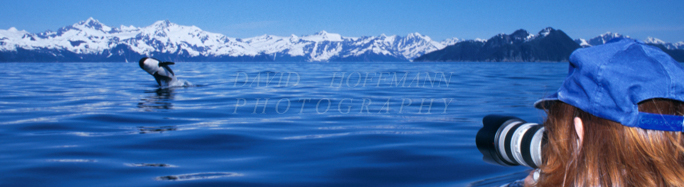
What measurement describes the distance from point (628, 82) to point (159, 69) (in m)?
21.7

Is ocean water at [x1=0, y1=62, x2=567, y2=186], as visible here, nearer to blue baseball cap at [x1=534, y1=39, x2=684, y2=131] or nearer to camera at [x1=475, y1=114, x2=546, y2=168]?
camera at [x1=475, y1=114, x2=546, y2=168]

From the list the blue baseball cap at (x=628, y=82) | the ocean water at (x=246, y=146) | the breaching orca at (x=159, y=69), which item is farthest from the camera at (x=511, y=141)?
the breaching orca at (x=159, y=69)

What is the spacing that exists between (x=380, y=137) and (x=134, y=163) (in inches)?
149

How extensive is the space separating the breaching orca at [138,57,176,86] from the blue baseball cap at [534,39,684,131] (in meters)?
20.8

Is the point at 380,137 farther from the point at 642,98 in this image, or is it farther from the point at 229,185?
the point at 642,98

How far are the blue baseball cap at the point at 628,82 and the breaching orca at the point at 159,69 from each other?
20.8m

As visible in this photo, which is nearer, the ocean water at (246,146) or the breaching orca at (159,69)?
the ocean water at (246,146)

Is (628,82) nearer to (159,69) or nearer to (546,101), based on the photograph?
(546,101)

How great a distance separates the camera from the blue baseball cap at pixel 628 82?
149 centimetres

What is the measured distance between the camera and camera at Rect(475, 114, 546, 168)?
2072 millimetres

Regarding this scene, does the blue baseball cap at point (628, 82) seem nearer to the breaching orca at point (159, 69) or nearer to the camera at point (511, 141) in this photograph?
the camera at point (511, 141)

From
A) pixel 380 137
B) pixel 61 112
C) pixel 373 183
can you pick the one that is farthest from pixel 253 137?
pixel 61 112

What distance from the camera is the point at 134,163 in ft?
18.7

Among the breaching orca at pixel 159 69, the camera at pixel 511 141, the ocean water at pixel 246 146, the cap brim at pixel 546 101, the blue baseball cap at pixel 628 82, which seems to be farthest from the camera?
the breaching orca at pixel 159 69
